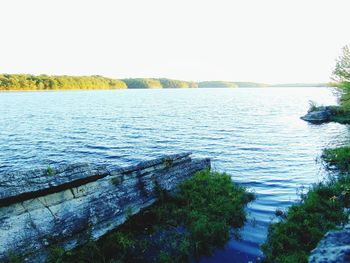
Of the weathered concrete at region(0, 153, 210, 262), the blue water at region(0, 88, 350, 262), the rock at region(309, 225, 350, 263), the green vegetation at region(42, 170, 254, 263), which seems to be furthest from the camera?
the blue water at region(0, 88, 350, 262)

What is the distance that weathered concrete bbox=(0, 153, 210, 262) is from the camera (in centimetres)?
1098

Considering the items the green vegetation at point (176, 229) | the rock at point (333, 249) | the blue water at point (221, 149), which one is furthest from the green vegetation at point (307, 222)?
the rock at point (333, 249)

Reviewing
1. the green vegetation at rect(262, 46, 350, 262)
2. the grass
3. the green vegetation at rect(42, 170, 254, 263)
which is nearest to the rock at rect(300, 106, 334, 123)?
the green vegetation at rect(262, 46, 350, 262)

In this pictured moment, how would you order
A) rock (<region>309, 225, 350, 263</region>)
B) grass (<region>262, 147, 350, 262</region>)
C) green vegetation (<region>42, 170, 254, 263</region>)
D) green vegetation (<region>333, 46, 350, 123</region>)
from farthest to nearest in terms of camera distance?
1. green vegetation (<region>333, 46, 350, 123</region>)
2. green vegetation (<region>42, 170, 254, 263</region>)
3. grass (<region>262, 147, 350, 262</region>)
4. rock (<region>309, 225, 350, 263</region>)

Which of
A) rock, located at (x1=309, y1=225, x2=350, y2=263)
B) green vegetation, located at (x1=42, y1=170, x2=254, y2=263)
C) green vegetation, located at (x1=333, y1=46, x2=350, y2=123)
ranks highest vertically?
green vegetation, located at (x1=333, y1=46, x2=350, y2=123)

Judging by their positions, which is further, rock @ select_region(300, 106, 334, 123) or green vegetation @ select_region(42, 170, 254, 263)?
rock @ select_region(300, 106, 334, 123)

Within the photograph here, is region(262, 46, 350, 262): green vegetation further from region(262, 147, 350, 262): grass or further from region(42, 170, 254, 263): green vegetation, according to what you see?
region(42, 170, 254, 263): green vegetation

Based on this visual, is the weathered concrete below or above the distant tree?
below

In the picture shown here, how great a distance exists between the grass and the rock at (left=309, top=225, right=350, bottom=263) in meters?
2.98

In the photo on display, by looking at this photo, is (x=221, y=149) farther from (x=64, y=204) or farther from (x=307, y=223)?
(x=64, y=204)

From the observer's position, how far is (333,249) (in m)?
7.64

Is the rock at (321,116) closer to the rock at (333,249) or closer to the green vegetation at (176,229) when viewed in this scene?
the green vegetation at (176,229)

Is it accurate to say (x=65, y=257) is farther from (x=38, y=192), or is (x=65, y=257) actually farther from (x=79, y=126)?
(x=79, y=126)

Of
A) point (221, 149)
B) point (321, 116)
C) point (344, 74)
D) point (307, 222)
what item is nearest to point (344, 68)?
point (344, 74)
